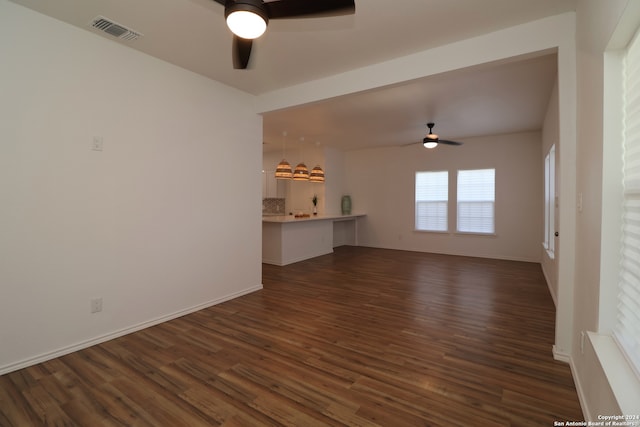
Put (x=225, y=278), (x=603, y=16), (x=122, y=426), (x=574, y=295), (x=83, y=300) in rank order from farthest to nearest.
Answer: (x=225, y=278) < (x=83, y=300) < (x=574, y=295) < (x=122, y=426) < (x=603, y=16)

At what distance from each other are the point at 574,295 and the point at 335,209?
6297 mm

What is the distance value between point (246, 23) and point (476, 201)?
21.8ft

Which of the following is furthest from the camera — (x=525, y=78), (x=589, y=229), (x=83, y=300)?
(x=525, y=78)

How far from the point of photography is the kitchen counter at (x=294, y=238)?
5.95 metres

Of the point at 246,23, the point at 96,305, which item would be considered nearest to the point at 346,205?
the point at 96,305

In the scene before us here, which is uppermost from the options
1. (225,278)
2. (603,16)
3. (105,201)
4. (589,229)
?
(603,16)

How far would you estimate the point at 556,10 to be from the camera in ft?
7.54

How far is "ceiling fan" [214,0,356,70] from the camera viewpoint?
167cm

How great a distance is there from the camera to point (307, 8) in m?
1.78

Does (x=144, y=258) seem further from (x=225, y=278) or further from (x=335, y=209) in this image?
(x=335, y=209)

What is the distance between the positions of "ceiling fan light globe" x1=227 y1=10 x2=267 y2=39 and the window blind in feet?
6.02

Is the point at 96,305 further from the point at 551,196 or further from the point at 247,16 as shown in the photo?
the point at 551,196

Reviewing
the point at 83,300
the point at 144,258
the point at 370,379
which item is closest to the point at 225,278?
the point at 144,258

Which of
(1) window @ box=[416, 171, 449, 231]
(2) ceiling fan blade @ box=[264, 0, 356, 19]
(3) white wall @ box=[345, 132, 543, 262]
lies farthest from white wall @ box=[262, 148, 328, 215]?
(2) ceiling fan blade @ box=[264, 0, 356, 19]
